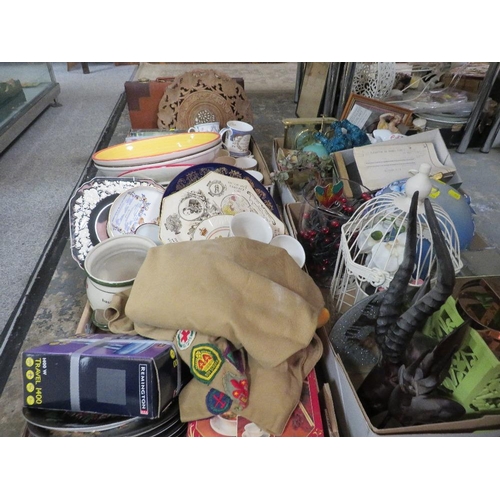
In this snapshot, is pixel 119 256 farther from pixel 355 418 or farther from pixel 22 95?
pixel 22 95

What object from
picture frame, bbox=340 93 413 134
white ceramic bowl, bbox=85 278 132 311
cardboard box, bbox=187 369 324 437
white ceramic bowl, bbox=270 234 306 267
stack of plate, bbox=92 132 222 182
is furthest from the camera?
picture frame, bbox=340 93 413 134

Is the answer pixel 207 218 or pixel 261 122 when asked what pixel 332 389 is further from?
pixel 261 122

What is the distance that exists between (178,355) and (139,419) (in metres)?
0.11

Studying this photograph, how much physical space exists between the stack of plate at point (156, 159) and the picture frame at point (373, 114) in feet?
2.19

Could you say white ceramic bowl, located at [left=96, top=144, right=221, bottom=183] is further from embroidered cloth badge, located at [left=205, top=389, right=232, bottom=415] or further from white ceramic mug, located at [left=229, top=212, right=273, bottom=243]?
embroidered cloth badge, located at [left=205, top=389, right=232, bottom=415]

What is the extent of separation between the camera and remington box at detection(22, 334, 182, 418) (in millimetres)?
528

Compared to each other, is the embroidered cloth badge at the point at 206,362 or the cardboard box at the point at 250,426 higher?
the embroidered cloth badge at the point at 206,362

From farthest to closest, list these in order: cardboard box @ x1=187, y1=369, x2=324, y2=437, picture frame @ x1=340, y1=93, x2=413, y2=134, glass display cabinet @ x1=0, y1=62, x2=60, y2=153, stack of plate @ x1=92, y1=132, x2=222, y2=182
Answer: glass display cabinet @ x1=0, y1=62, x2=60, y2=153
picture frame @ x1=340, y1=93, x2=413, y2=134
stack of plate @ x1=92, y1=132, x2=222, y2=182
cardboard box @ x1=187, y1=369, x2=324, y2=437

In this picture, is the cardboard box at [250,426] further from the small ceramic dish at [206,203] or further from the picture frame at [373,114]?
the picture frame at [373,114]

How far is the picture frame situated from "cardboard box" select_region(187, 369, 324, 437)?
45.1 inches

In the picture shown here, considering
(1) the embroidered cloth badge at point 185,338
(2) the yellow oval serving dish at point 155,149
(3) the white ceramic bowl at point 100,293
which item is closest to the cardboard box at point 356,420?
(1) the embroidered cloth badge at point 185,338

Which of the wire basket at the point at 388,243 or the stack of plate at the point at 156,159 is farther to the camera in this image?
the stack of plate at the point at 156,159

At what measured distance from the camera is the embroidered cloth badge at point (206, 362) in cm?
58

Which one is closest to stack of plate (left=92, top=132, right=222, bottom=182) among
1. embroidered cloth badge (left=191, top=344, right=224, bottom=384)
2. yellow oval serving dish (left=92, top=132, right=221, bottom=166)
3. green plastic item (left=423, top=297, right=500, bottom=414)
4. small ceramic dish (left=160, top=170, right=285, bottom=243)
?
yellow oval serving dish (left=92, top=132, right=221, bottom=166)
